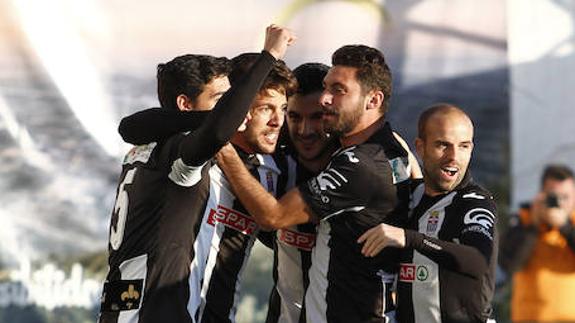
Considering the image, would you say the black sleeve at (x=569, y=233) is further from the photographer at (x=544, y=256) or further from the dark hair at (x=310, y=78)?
the dark hair at (x=310, y=78)

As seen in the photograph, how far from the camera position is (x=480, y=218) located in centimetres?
490

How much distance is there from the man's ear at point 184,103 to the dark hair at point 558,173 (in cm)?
497

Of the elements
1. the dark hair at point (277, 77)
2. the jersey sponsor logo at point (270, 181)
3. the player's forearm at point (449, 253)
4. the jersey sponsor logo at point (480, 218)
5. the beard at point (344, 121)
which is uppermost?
the dark hair at point (277, 77)

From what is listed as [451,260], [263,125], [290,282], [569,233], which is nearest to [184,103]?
[263,125]

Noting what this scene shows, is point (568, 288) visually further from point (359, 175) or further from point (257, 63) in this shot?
point (257, 63)

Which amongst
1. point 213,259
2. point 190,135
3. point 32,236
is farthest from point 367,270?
point 32,236

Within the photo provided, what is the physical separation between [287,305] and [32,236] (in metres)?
3.54

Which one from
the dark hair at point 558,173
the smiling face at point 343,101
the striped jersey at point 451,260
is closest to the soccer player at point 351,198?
the smiling face at point 343,101

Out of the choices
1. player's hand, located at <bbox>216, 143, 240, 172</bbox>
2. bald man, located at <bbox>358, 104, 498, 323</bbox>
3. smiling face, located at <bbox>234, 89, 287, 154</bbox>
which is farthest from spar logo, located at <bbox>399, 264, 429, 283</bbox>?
player's hand, located at <bbox>216, 143, 240, 172</bbox>

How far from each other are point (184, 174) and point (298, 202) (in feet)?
1.84

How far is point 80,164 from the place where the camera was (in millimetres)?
8727

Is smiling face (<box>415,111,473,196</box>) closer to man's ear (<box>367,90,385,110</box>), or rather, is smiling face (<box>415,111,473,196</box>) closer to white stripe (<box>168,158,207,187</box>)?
man's ear (<box>367,90,385,110</box>)

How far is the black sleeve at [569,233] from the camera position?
878 cm

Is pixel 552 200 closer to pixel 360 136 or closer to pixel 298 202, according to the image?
pixel 360 136
